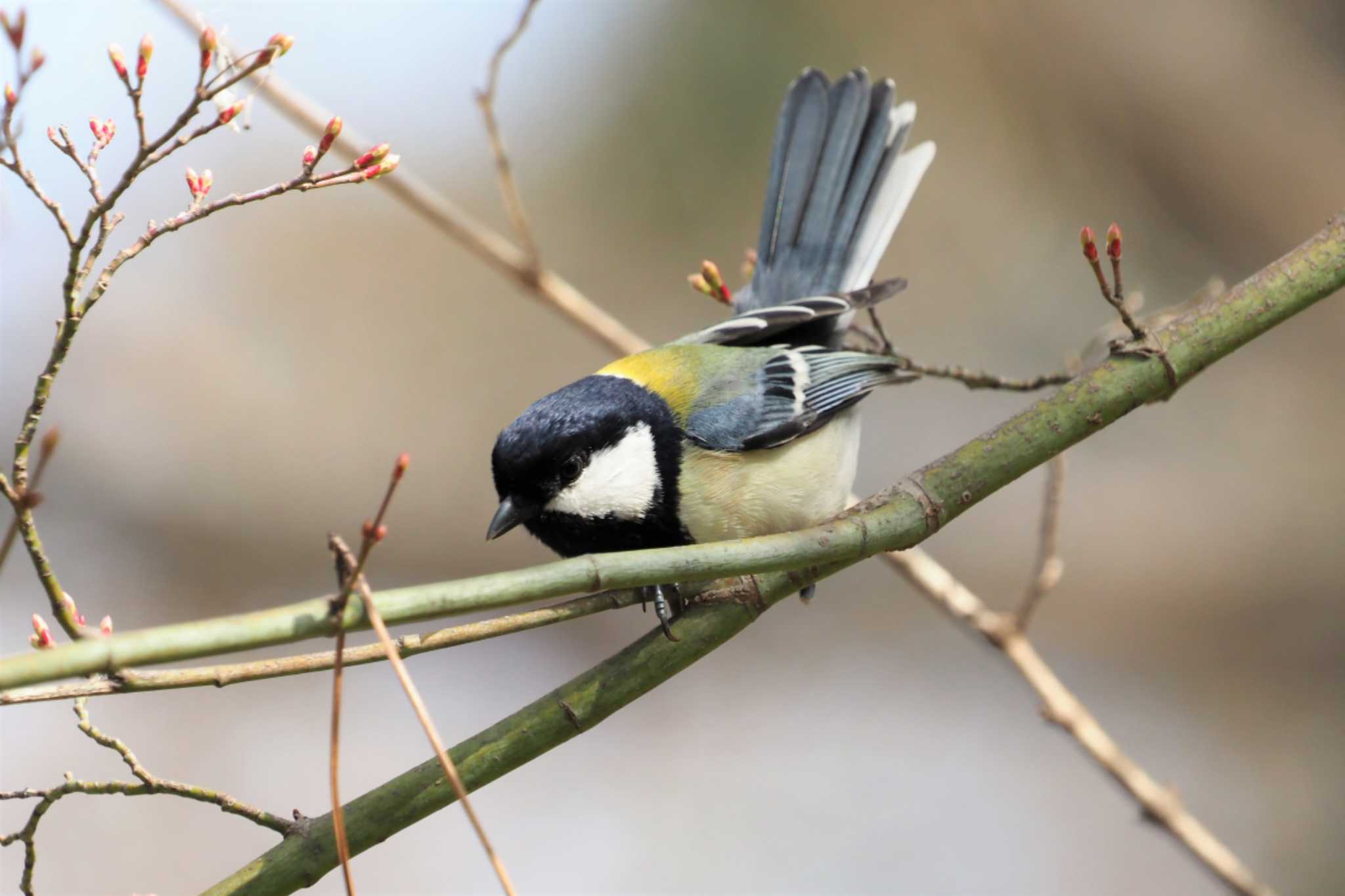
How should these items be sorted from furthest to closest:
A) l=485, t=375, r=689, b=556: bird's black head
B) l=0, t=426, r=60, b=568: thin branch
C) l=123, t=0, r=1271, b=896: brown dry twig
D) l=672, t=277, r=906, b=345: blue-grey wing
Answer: l=672, t=277, r=906, b=345: blue-grey wing, l=123, t=0, r=1271, b=896: brown dry twig, l=485, t=375, r=689, b=556: bird's black head, l=0, t=426, r=60, b=568: thin branch

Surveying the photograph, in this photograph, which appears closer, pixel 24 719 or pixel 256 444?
pixel 24 719

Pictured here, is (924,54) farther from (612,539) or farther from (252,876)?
(252,876)

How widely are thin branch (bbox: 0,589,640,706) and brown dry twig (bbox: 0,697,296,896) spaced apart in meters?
0.10

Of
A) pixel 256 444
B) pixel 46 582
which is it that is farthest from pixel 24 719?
Answer: pixel 46 582

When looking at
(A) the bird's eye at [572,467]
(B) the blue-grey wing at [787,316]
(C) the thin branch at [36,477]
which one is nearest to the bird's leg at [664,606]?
(A) the bird's eye at [572,467]

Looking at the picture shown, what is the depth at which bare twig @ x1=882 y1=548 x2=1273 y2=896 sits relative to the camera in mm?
2348

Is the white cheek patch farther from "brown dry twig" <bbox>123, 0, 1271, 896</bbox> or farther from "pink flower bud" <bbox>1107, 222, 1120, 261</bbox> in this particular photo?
"pink flower bud" <bbox>1107, 222, 1120, 261</bbox>

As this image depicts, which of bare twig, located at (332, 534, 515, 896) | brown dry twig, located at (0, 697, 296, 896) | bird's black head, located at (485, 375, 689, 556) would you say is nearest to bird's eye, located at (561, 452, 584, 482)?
bird's black head, located at (485, 375, 689, 556)

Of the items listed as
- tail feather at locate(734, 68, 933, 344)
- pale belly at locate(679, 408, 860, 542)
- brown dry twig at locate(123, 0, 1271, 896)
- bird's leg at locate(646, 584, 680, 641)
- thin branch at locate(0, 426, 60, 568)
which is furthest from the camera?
tail feather at locate(734, 68, 933, 344)

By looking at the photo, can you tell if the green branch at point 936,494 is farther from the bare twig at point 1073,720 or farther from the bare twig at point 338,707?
the bare twig at point 1073,720

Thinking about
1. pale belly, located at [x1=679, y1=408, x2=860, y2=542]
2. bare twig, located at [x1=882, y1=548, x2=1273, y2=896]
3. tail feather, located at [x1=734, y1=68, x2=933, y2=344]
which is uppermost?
tail feather, located at [x1=734, y1=68, x2=933, y2=344]

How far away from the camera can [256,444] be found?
252 inches

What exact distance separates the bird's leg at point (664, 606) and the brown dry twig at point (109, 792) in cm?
59

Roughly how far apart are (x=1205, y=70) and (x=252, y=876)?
17.5ft
